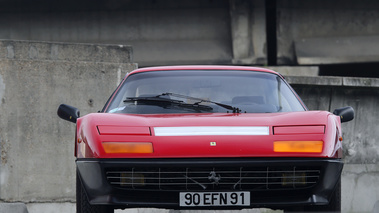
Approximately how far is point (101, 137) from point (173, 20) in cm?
2095

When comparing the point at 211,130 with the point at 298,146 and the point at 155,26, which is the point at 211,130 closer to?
the point at 298,146

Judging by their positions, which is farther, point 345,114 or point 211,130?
point 345,114

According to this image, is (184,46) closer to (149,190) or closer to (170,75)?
(170,75)

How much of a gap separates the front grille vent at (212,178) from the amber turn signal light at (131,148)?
0.12m

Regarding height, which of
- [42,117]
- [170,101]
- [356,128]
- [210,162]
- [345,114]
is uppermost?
[170,101]

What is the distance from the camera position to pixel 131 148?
5773 millimetres

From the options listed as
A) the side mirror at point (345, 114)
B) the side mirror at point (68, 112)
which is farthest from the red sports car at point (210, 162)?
the side mirror at point (68, 112)

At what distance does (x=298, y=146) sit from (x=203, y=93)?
144cm

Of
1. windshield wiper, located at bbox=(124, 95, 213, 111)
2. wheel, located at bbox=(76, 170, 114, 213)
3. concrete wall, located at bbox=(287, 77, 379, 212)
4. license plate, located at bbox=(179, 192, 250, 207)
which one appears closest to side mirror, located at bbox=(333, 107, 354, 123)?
windshield wiper, located at bbox=(124, 95, 213, 111)

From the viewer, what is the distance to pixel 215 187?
5.77 m

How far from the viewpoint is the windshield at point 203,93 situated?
6.71 m

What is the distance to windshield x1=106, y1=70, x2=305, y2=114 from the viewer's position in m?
6.71

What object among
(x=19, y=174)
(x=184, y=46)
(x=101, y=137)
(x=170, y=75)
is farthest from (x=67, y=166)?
(x=184, y=46)

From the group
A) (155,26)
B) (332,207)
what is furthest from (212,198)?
(155,26)
